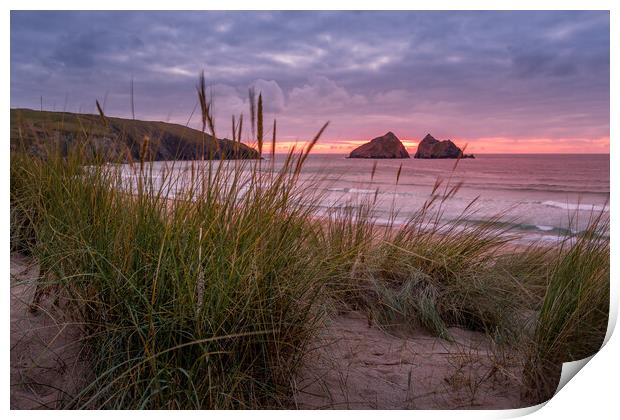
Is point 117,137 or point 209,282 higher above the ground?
point 117,137

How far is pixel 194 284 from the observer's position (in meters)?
1.51

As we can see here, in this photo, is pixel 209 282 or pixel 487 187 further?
pixel 487 187

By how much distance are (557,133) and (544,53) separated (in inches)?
14.1

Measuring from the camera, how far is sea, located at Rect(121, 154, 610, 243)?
2.13 m

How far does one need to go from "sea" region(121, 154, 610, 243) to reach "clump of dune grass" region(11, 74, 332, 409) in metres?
0.15

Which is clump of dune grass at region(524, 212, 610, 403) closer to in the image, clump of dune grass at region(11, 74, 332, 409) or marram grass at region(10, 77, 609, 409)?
marram grass at region(10, 77, 609, 409)

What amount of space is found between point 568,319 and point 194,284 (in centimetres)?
123

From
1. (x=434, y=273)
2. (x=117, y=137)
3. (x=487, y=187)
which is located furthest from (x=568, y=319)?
(x=117, y=137)

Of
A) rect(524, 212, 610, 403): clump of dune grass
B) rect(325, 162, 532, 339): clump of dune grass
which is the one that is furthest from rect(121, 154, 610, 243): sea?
rect(524, 212, 610, 403): clump of dune grass

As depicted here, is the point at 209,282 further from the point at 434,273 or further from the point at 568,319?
the point at 434,273

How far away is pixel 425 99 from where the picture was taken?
2.47 meters

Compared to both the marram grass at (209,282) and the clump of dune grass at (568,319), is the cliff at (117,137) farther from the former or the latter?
the clump of dune grass at (568,319)
